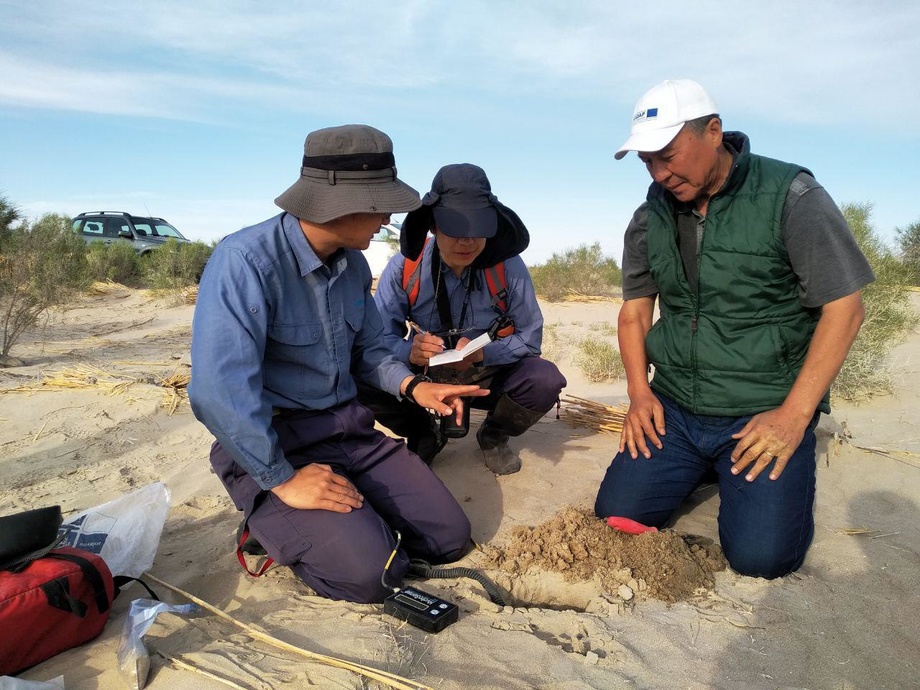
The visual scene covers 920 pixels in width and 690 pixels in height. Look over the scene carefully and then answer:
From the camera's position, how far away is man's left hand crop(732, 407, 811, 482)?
8.59ft

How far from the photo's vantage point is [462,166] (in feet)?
11.4

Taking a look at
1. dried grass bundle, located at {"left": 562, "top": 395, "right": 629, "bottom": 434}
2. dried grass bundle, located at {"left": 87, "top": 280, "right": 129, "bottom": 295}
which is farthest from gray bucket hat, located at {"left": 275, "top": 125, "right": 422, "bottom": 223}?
dried grass bundle, located at {"left": 87, "top": 280, "right": 129, "bottom": 295}

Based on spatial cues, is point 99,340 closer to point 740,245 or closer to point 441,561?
point 441,561

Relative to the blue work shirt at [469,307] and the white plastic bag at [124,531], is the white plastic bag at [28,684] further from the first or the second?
the blue work shirt at [469,307]

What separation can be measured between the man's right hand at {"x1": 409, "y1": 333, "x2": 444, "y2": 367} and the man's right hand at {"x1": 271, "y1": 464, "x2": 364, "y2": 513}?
101 cm

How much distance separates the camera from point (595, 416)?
457 centimetres

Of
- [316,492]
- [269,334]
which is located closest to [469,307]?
[269,334]

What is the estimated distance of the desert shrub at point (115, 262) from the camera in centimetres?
1384

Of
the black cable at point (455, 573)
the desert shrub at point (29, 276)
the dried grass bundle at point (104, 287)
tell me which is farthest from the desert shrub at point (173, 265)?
the black cable at point (455, 573)

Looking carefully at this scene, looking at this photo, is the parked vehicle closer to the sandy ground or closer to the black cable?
the sandy ground

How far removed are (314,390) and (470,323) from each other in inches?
49.6

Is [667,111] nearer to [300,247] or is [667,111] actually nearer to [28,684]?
[300,247]

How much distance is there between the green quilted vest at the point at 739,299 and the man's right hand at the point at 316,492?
5.19 ft

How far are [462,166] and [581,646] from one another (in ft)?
7.85
